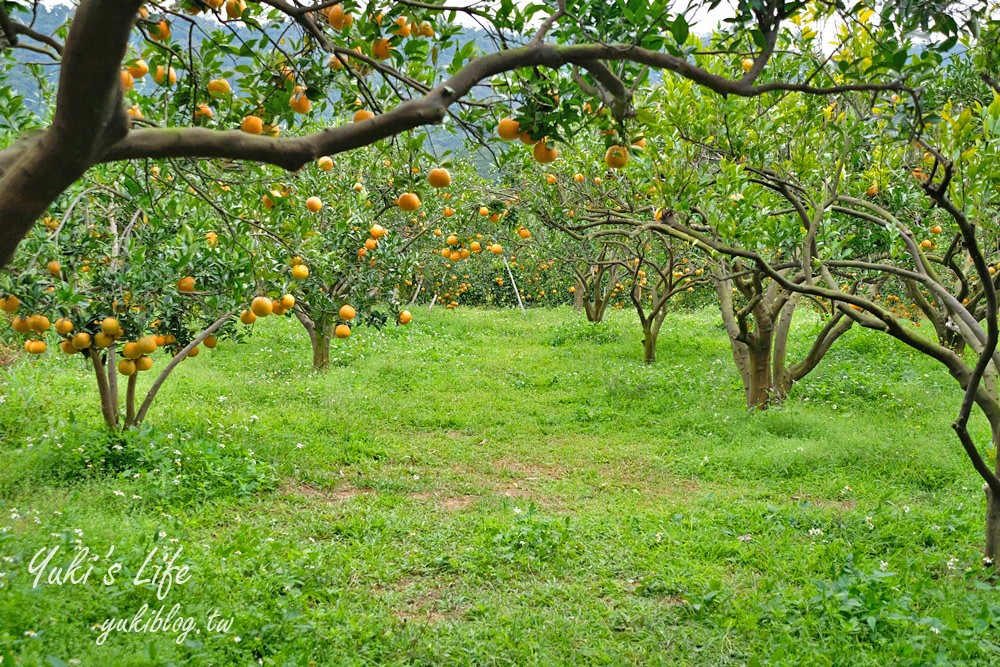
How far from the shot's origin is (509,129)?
2529mm

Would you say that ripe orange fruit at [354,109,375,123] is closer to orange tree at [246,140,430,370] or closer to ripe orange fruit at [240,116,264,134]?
orange tree at [246,140,430,370]

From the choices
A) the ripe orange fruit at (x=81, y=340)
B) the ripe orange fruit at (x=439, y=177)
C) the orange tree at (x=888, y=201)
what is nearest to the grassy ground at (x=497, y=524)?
the orange tree at (x=888, y=201)

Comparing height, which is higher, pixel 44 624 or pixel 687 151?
pixel 687 151

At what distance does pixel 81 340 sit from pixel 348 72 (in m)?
2.11

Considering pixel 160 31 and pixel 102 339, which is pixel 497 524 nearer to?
pixel 102 339

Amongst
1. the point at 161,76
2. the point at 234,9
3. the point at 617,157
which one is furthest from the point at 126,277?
the point at 617,157

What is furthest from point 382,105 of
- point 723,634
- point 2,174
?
point 723,634

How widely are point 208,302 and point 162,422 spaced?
2.18 meters

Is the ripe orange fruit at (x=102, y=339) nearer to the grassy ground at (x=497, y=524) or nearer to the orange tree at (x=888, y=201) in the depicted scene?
the grassy ground at (x=497, y=524)

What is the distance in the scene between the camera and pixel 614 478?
19.4 feet

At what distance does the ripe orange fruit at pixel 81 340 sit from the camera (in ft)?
12.7

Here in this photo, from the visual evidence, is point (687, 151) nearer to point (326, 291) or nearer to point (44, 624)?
point (326, 291)

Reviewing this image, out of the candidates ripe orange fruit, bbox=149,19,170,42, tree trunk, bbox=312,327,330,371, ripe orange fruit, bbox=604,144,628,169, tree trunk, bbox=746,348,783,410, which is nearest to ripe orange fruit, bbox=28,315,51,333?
ripe orange fruit, bbox=149,19,170,42

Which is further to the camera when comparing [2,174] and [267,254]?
[267,254]
